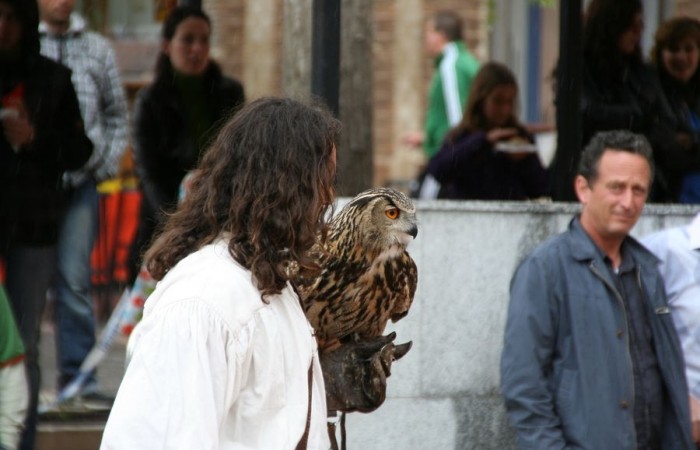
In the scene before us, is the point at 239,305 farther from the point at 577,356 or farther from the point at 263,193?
the point at 577,356

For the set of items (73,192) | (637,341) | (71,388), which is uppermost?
(73,192)

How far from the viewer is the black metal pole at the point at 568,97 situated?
651 cm

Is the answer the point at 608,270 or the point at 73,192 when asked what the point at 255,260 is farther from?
the point at 73,192

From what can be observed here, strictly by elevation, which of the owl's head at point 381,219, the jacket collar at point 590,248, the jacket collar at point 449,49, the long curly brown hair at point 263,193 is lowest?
the jacket collar at point 590,248

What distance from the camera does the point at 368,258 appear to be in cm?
413

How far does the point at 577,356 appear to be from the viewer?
16.8ft

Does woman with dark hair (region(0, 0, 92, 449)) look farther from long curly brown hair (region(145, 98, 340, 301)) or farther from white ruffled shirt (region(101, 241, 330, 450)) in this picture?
white ruffled shirt (region(101, 241, 330, 450))

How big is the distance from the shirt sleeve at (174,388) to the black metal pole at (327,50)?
9.65ft

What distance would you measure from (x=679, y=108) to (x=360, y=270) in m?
3.47

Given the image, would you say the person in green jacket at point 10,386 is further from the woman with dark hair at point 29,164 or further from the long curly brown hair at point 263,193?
the long curly brown hair at point 263,193

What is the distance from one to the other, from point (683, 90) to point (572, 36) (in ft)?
2.94

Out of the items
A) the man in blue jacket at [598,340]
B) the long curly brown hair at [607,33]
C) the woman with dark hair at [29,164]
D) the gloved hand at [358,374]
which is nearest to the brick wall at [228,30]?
the long curly brown hair at [607,33]

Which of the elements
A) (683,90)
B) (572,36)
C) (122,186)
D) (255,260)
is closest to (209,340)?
(255,260)

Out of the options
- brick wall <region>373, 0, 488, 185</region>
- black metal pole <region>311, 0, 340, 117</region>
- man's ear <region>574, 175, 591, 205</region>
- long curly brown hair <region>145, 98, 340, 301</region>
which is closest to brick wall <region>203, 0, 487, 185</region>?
brick wall <region>373, 0, 488, 185</region>
